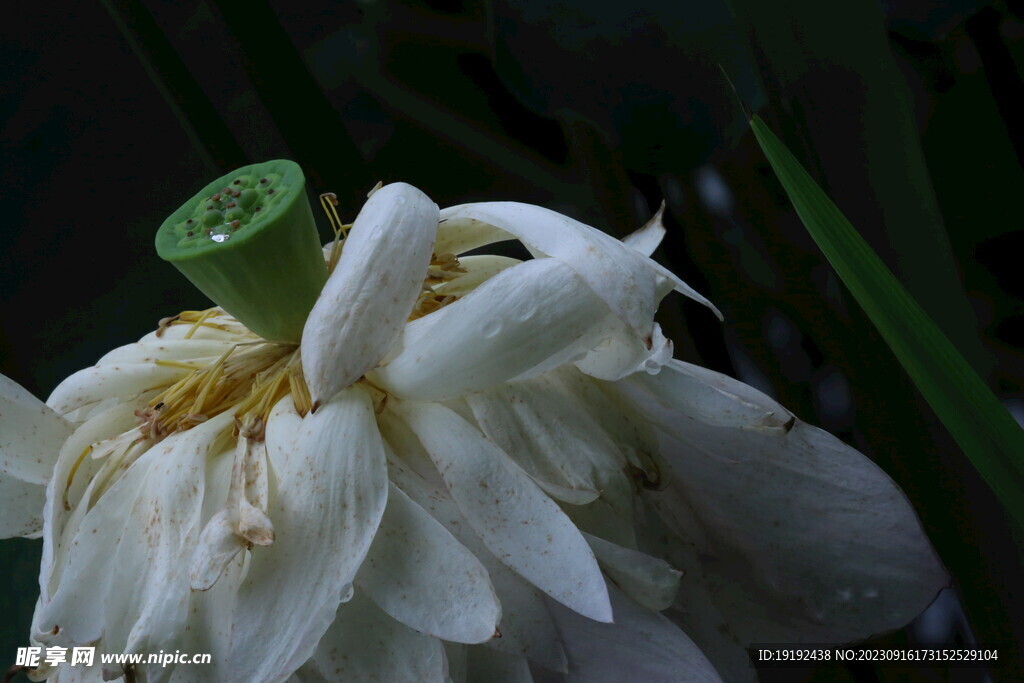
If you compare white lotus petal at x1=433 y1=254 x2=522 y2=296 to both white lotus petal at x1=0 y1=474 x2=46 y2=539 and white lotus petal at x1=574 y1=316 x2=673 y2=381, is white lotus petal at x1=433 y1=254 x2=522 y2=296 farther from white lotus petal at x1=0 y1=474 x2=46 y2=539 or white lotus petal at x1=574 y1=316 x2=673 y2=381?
white lotus petal at x1=0 y1=474 x2=46 y2=539

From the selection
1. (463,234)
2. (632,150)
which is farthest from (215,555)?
(632,150)

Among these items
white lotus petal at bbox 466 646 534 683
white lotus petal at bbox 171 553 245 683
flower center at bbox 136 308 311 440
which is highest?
flower center at bbox 136 308 311 440

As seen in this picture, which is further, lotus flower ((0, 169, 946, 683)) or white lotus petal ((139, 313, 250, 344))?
white lotus petal ((139, 313, 250, 344))

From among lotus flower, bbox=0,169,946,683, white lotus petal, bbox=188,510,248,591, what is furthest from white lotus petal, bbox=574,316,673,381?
white lotus petal, bbox=188,510,248,591

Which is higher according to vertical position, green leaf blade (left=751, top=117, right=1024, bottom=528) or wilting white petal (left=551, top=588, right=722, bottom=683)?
green leaf blade (left=751, top=117, right=1024, bottom=528)

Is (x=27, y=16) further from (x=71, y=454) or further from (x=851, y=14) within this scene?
(x=851, y=14)

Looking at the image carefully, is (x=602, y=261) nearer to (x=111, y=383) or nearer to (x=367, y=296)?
(x=367, y=296)

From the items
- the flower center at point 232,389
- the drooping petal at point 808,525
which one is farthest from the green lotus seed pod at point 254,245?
the drooping petal at point 808,525
